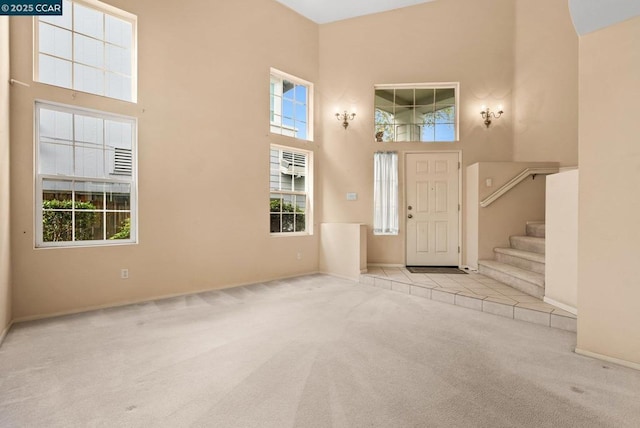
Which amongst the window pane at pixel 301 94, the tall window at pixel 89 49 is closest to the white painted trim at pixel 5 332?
the tall window at pixel 89 49

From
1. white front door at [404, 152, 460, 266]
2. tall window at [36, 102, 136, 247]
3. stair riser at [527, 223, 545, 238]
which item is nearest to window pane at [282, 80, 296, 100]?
white front door at [404, 152, 460, 266]

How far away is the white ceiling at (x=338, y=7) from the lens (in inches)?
198

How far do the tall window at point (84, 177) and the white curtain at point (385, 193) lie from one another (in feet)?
12.1

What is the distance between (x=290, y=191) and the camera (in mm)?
5207

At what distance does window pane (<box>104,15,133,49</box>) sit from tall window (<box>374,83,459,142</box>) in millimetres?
3818

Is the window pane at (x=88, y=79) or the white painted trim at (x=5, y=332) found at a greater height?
the window pane at (x=88, y=79)

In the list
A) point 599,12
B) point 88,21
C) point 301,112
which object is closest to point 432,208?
point 301,112

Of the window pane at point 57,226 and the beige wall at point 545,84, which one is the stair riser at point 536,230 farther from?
the window pane at point 57,226

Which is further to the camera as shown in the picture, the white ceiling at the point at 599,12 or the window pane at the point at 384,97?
the window pane at the point at 384,97

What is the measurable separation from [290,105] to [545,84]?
13.7 ft

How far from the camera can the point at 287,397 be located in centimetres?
171

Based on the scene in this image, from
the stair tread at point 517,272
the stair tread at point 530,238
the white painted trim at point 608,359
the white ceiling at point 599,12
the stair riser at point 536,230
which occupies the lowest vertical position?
the white painted trim at point 608,359

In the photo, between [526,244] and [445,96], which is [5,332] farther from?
[445,96]

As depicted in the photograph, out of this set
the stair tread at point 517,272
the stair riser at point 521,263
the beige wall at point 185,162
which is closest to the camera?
the beige wall at point 185,162
